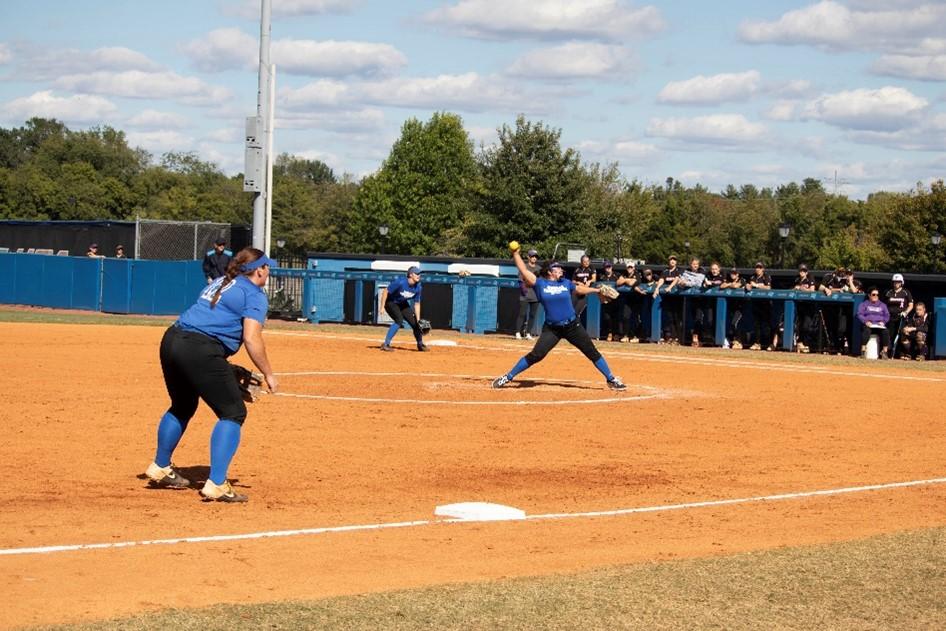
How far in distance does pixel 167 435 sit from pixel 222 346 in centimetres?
111

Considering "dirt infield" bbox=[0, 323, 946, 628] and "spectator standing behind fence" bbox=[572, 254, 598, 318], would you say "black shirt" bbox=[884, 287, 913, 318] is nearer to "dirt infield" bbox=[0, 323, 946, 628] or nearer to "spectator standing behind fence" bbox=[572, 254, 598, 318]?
"dirt infield" bbox=[0, 323, 946, 628]

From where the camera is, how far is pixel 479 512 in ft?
36.6

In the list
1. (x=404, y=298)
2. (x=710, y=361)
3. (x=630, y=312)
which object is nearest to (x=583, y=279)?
(x=710, y=361)

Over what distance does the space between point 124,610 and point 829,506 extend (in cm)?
691

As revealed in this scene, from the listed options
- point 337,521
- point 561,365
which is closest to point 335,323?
point 561,365

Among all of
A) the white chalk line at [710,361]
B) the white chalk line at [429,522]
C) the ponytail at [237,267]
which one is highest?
the ponytail at [237,267]

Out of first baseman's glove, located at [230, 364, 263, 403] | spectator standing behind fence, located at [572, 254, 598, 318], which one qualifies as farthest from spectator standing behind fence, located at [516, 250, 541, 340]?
first baseman's glove, located at [230, 364, 263, 403]

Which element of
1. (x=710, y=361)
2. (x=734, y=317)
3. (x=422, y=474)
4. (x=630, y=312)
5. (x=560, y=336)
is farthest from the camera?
(x=630, y=312)

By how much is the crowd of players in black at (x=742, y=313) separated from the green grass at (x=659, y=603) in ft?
69.5

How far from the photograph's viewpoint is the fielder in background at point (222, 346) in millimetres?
11016

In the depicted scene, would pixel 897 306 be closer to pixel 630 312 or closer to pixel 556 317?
pixel 630 312

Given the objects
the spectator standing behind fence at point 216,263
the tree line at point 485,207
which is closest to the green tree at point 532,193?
the tree line at point 485,207

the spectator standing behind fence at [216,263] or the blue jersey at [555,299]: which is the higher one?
the spectator standing behind fence at [216,263]

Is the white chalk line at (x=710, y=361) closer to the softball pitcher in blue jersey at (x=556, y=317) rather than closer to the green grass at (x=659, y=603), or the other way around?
the softball pitcher in blue jersey at (x=556, y=317)
